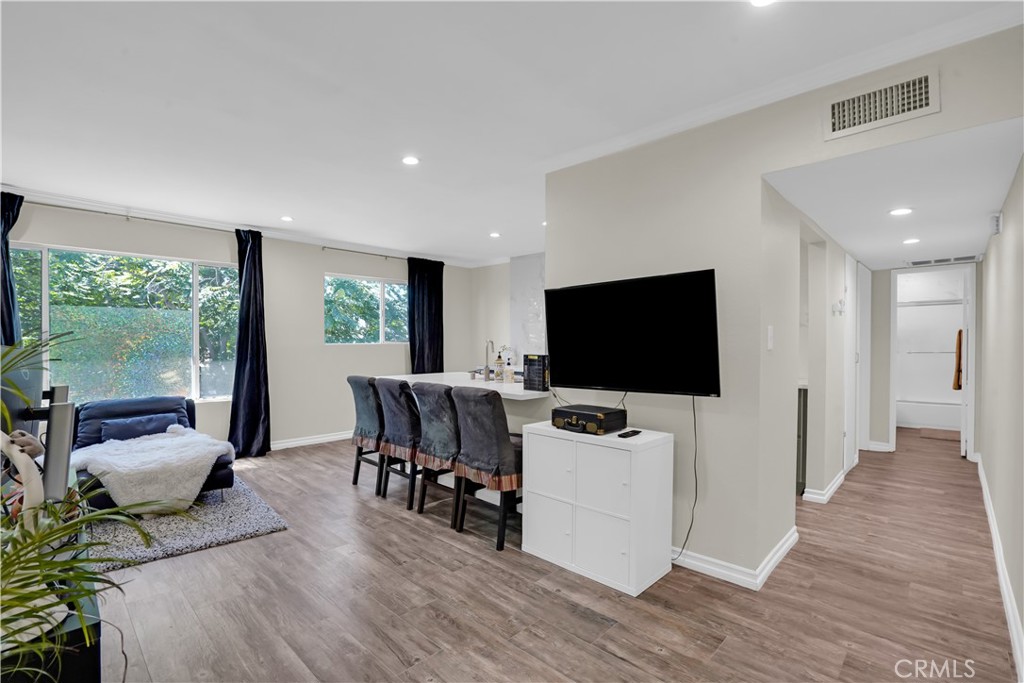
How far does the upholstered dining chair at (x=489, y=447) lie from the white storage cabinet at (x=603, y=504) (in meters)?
0.19

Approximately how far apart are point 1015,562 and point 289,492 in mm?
4740

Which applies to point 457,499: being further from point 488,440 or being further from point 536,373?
point 536,373

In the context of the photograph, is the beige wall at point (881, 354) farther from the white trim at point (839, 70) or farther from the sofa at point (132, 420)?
the sofa at point (132, 420)

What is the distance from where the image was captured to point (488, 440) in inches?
127

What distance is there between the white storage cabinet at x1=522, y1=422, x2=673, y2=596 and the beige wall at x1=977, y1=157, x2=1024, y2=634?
1.46m

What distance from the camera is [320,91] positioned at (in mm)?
2572

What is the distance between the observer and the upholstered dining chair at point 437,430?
139 inches

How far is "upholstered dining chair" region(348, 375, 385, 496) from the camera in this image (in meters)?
4.29

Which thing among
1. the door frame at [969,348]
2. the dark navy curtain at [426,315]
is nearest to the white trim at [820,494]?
the door frame at [969,348]

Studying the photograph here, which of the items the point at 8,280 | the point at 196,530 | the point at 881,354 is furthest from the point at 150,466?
the point at 881,354

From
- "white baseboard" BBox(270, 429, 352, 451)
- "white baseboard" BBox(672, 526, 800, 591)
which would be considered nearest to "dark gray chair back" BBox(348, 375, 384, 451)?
"white baseboard" BBox(270, 429, 352, 451)

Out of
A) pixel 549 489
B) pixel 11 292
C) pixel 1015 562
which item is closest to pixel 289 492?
pixel 549 489

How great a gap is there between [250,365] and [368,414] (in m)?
2.11

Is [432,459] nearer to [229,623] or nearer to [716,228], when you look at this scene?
[229,623]
